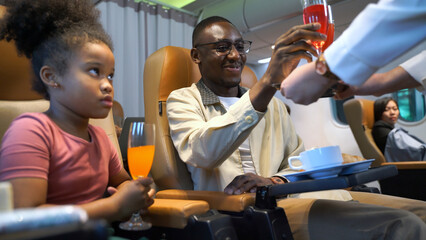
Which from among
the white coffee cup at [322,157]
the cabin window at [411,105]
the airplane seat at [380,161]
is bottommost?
the airplane seat at [380,161]

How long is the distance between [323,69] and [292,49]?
16 centimetres

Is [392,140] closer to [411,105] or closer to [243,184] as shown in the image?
[411,105]

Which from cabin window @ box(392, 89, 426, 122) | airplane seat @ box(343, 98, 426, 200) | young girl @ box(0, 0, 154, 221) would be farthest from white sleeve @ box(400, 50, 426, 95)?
cabin window @ box(392, 89, 426, 122)

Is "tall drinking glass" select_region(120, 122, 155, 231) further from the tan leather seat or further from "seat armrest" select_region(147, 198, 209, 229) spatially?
the tan leather seat

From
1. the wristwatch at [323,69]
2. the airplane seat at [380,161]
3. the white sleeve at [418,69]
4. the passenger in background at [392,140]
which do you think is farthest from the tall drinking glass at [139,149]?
the passenger in background at [392,140]

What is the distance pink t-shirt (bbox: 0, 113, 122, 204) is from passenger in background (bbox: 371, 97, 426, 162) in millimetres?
3895

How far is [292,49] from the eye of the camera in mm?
1011

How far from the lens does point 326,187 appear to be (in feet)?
2.85

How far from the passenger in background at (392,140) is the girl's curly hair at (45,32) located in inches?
156

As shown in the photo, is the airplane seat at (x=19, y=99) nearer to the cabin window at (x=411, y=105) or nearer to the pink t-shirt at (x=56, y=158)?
the pink t-shirt at (x=56, y=158)

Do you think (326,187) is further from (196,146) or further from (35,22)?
(35,22)

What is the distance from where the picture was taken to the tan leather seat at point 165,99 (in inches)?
58.8

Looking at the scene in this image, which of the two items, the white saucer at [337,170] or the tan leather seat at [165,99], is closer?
the white saucer at [337,170]

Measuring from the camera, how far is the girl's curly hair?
3.15ft
